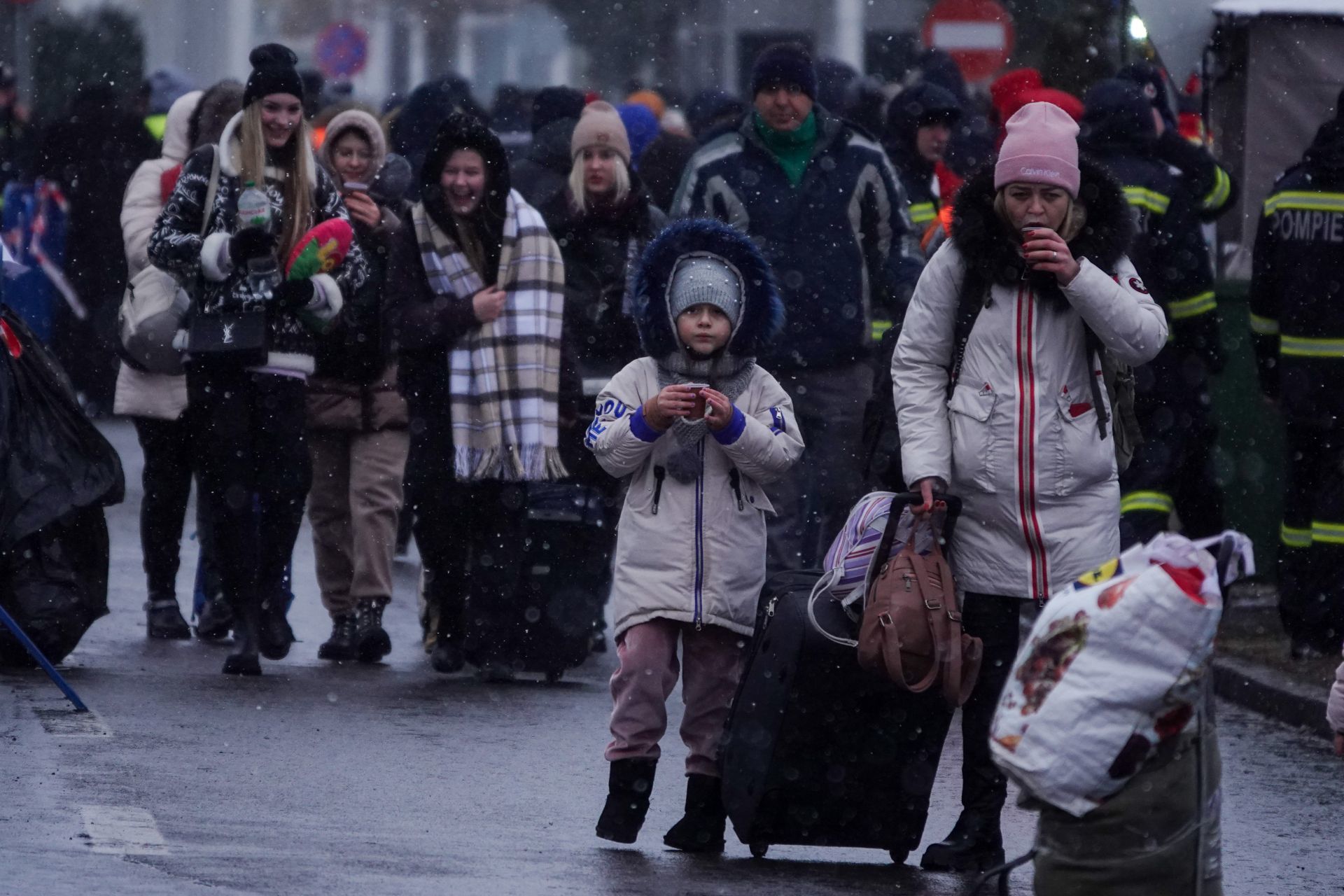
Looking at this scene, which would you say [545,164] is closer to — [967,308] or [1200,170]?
[1200,170]

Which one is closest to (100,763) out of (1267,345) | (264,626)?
(264,626)

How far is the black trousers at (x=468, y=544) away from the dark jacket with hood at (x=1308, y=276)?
3018 mm

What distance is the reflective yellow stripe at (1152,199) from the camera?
32.5 feet

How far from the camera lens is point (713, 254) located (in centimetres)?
738

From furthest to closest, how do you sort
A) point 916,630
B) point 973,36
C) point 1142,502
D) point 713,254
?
point 973,36 → point 1142,502 → point 713,254 → point 916,630


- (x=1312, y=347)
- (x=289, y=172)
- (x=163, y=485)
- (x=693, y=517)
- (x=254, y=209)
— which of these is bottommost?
(x=163, y=485)

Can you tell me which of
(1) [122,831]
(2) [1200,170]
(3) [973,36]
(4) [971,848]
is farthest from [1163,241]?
(3) [973,36]

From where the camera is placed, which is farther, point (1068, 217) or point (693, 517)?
point (693, 517)

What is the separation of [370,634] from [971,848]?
4.02 metres

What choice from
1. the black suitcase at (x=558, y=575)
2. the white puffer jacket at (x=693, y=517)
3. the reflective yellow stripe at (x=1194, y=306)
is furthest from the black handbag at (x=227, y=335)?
the reflective yellow stripe at (x=1194, y=306)

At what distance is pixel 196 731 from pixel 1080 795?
399 centimetres

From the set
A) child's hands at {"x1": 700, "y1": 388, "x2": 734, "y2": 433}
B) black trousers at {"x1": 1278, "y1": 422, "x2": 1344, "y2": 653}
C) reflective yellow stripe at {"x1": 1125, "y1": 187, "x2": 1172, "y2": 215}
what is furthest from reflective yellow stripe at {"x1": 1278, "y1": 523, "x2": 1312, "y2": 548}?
child's hands at {"x1": 700, "y1": 388, "x2": 734, "y2": 433}

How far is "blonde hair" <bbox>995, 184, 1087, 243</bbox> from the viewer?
681cm

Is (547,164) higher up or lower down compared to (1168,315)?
higher up
